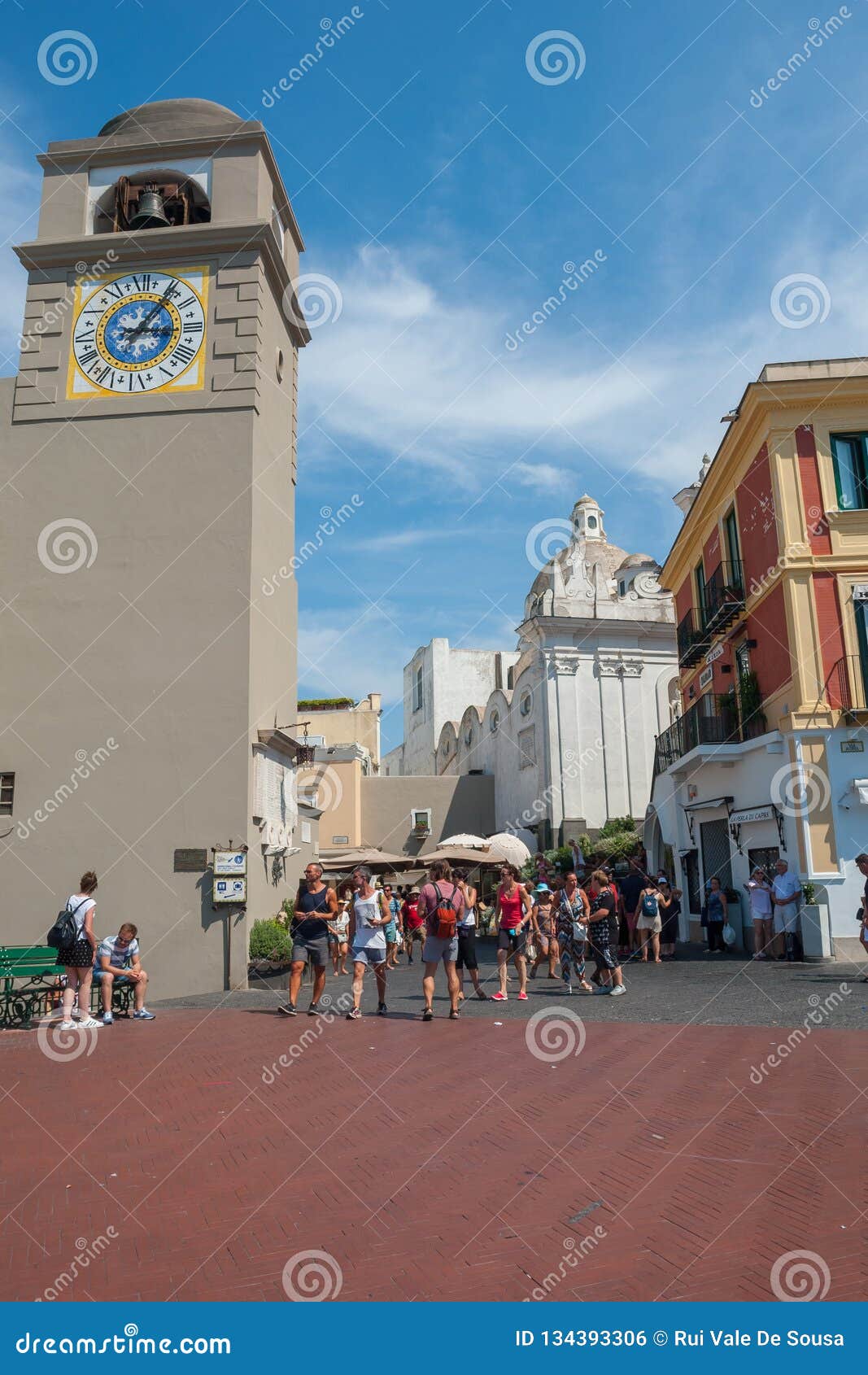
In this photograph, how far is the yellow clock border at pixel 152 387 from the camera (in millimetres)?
17203

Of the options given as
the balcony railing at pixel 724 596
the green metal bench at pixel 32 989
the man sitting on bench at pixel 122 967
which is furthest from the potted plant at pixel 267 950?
the balcony railing at pixel 724 596

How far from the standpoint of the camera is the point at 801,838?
17938 mm

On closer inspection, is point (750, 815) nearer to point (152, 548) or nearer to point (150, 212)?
point (152, 548)

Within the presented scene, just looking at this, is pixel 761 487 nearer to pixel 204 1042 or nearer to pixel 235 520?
pixel 235 520

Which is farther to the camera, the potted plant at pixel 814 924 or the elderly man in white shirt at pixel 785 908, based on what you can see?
the elderly man in white shirt at pixel 785 908

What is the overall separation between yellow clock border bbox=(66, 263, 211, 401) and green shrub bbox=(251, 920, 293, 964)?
890 centimetres

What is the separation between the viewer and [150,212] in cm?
1770

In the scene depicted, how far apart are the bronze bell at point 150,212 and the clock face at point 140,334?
1096 mm

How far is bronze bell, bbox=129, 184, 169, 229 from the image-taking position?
58.1ft

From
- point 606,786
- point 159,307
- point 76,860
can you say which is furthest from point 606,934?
point 606,786

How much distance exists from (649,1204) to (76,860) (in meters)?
12.3

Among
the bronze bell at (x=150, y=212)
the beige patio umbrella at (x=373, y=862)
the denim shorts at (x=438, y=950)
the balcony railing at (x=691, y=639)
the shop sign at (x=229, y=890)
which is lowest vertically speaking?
the denim shorts at (x=438, y=950)

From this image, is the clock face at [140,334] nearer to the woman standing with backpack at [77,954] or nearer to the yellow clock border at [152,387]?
the yellow clock border at [152,387]

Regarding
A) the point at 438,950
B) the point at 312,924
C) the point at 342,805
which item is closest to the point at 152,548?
the point at 312,924
